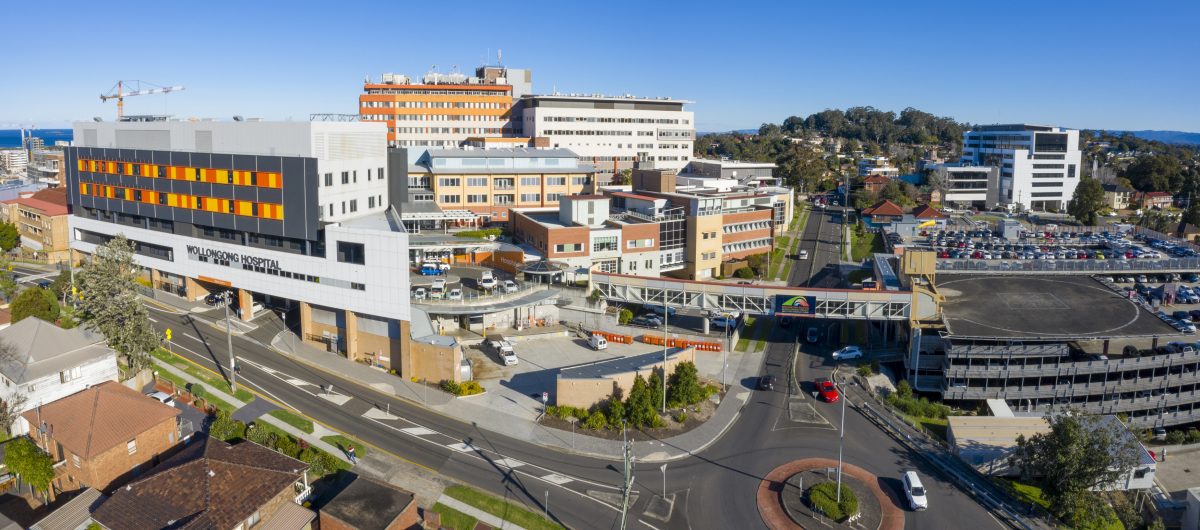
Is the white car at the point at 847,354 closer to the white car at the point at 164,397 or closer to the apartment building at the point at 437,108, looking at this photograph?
the white car at the point at 164,397

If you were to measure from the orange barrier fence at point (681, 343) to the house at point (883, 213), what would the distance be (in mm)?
84186

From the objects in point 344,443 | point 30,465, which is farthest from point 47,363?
point 344,443

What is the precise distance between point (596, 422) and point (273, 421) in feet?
69.0

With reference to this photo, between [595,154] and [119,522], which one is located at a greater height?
[595,154]

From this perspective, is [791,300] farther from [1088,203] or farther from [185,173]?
[1088,203]

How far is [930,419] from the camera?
54.4 meters

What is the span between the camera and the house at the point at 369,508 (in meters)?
35.7

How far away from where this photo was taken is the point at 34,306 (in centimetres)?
6366

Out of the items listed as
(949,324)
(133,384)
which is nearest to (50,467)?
(133,384)

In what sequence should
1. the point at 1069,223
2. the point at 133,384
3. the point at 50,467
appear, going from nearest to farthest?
the point at 50,467
the point at 133,384
the point at 1069,223

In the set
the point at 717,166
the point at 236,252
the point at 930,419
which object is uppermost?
the point at 717,166

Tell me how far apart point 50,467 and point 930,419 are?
55392mm

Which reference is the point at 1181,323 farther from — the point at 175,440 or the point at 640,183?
the point at 175,440

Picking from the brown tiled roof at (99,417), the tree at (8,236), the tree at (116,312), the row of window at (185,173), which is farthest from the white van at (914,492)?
the tree at (8,236)
